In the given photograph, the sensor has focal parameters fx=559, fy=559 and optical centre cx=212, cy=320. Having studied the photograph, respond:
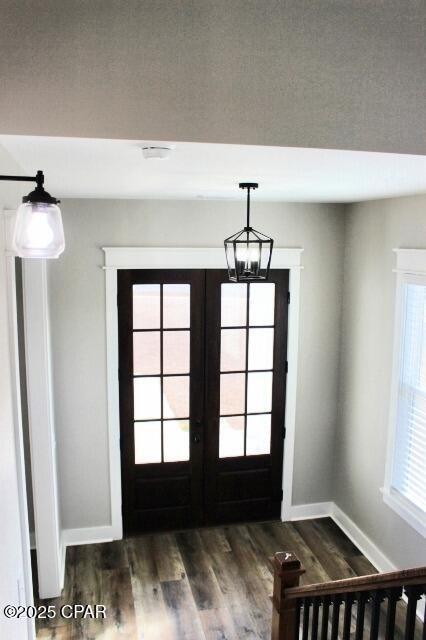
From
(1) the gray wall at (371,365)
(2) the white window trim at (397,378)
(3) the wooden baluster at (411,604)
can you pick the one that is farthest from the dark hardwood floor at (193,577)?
(3) the wooden baluster at (411,604)

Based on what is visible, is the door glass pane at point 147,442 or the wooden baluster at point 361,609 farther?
the door glass pane at point 147,442

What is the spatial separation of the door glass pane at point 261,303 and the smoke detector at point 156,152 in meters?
2.65

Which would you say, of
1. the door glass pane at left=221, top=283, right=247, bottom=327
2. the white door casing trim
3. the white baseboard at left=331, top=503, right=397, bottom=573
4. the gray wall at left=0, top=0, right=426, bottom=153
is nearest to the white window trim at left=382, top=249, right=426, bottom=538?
the white baseboard at left=331, top=503, right=397, bottom=573

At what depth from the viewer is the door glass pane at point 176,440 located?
4.61m

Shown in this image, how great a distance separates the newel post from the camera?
238 centimetres

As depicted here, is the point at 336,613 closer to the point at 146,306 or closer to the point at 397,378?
the point at 397,378

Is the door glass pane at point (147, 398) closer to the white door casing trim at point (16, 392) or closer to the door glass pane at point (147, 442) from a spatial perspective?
the door glass pane at point (147, 442)

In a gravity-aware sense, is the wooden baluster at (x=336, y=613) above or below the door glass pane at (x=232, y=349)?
below

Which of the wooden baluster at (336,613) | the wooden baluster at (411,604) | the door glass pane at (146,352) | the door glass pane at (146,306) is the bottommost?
the wooden baluster at (336,613)

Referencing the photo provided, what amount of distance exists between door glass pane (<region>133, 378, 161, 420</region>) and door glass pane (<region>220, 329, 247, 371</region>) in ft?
1.86

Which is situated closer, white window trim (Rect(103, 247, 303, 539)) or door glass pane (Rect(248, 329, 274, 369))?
white window trim (Rect(103, 247, 303, 539))

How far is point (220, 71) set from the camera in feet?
5.95

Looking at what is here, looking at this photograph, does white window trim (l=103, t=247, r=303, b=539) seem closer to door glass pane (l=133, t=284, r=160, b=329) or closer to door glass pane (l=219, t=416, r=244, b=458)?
door glass pane (l=133, t=284, r=160, b=329)

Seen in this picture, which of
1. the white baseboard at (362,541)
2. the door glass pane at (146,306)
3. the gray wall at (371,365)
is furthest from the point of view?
the door glass pane at (146,306)
